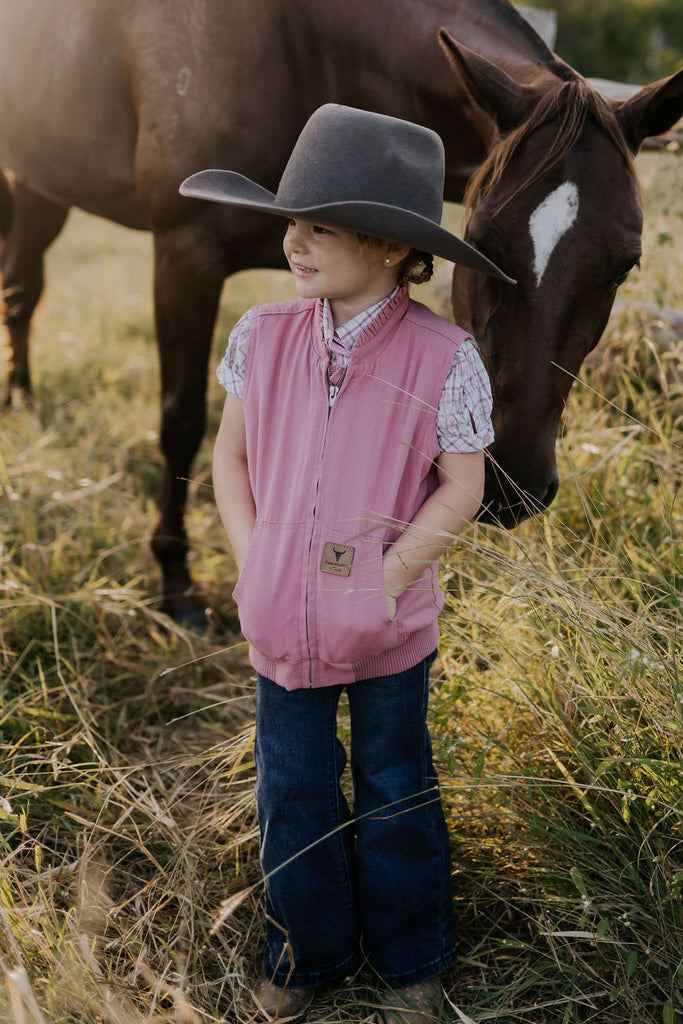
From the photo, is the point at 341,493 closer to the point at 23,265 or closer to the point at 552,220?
the point at 552,220

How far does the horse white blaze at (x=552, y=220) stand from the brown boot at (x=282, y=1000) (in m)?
1.57

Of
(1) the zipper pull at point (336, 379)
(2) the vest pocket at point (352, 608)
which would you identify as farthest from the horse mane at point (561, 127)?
(2) the vest pocket at point (352, 608)

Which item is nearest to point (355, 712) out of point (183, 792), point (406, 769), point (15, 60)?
point (406, 769)

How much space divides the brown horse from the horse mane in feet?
0.05

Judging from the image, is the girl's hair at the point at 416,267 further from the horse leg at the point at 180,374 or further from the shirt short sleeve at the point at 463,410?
the horse leg at the point at 180,374

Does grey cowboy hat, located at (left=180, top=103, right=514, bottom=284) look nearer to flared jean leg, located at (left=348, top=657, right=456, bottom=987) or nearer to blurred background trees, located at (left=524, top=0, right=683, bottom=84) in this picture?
flared jean leg, located at (left=348, top=657, right=456, bottom=987)

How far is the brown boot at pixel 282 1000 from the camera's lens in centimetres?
169

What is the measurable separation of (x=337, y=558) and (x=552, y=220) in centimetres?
89

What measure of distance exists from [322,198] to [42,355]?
408cm

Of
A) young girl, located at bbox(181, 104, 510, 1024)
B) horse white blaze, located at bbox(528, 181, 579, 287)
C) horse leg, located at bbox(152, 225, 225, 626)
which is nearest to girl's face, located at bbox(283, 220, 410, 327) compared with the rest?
young girl, located at bbox(181, 104, 510, 1024)

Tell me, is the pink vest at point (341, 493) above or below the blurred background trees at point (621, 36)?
above

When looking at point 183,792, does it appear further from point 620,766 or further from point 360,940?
point 620,766

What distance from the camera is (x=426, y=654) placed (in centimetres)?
164

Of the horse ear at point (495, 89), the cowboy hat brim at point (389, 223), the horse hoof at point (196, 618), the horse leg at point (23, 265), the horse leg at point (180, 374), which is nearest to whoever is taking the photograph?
the cowboy hat brim at point (389, 223)
